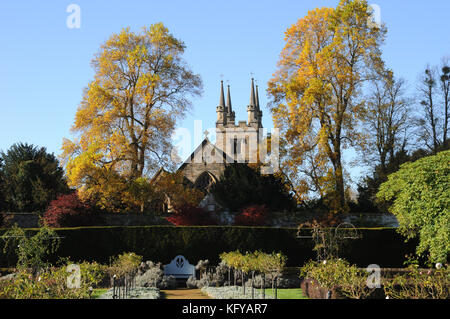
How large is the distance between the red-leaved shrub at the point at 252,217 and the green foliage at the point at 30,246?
341 inches

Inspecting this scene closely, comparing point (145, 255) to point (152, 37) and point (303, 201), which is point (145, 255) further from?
point (152, 37)

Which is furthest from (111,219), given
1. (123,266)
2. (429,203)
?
(429,203)

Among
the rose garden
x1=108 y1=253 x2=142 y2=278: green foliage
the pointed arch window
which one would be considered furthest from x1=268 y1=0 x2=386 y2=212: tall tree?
the pointed arch window

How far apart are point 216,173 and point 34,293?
37156 mm

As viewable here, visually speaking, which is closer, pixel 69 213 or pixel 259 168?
pixel 69 213

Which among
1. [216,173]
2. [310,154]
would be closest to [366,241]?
[310,154]

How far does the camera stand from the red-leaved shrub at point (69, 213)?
2198cm

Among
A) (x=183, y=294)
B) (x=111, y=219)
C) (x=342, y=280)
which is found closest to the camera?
(x=342, y=280)

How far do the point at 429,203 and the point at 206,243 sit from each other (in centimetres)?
799

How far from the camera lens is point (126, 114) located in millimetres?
26562

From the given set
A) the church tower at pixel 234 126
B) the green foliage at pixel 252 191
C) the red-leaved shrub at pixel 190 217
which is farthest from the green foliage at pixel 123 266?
the church tower at pixel 234 126

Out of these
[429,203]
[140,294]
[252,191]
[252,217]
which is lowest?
[140,294]

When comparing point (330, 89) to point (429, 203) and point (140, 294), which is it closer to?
point (429, 203)

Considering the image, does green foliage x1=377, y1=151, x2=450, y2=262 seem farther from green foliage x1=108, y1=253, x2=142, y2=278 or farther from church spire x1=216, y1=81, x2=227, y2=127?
church spire x1=216, y1=81, x2=227, y2=127
